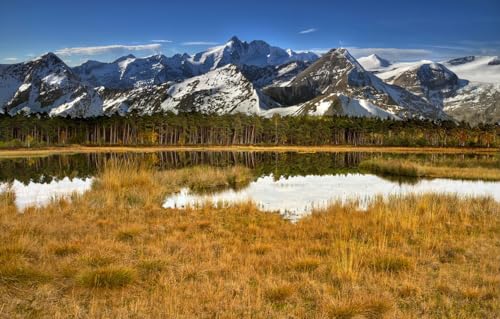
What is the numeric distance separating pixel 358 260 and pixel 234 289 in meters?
3.65

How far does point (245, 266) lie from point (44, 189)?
24.3 m

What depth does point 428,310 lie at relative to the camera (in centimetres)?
830

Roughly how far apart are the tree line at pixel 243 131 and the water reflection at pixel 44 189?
11023 cm

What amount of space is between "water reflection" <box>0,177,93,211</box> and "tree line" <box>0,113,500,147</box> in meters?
110

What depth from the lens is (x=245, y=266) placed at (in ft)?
35.3

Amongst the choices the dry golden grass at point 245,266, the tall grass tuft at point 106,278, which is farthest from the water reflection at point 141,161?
the tall grass tuft at point 106,278

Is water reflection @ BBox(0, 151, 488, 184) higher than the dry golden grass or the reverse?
the reverse

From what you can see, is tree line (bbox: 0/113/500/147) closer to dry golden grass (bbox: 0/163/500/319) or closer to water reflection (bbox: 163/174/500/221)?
water reflection (bbox: 163/174/500/221)

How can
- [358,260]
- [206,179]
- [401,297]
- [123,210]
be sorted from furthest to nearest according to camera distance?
[206,179], [123,210], [358,260], [401,297]

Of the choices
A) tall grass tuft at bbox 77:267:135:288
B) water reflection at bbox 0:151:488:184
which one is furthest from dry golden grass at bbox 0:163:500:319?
water reflection at bbox 0:151:488:184

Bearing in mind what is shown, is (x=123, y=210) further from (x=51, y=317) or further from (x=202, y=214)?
(x=51, y=317)

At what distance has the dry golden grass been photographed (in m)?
8.18

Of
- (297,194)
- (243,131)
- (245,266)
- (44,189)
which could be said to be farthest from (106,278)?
(243,131)

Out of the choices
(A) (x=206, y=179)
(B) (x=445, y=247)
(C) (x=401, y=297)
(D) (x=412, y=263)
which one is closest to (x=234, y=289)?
(C) (x=401, y=297)
